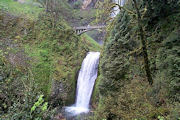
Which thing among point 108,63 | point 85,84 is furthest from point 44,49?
point 108,63

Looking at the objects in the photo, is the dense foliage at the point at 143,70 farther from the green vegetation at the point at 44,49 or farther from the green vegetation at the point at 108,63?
the green vegetation at the point at 44,49

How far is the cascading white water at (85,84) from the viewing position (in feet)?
43.4

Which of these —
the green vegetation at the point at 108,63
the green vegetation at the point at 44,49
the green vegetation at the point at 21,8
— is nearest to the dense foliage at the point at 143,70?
the green vegetation at the point at 108,63

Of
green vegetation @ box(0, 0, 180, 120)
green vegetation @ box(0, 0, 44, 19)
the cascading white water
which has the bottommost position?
the cascading white water

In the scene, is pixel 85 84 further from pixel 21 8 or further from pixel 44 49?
pixel 21 8

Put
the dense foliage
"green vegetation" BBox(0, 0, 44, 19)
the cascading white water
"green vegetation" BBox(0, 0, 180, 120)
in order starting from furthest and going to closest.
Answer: "green vegetation" BBox(0, 0, 44, 19), the cascading white water, the dense foliage, "green vegetation" BBox(0, 0, 180, 120)

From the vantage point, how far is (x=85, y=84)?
1470 cm

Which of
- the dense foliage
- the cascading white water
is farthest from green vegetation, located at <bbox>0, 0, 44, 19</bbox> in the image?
the dense foliage

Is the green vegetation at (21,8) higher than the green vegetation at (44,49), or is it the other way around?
the green vegetation at (21,8)

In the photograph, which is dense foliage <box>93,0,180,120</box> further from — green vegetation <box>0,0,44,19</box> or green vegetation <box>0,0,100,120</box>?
green vegetation <box>0,0,44,19</box>

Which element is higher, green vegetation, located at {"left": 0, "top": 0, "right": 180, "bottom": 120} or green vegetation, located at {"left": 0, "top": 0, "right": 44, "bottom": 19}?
green vegetation, located at {"left": 0, "top": 0, "right": 44, "bottom": 19}

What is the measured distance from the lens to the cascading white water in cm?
1322

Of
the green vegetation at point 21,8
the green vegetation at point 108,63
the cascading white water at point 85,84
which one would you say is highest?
the green vegetation at point 21,8

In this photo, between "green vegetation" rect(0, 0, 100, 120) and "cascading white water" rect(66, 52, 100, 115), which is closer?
"green vegetation" rect(0, 0, 100, 120)
